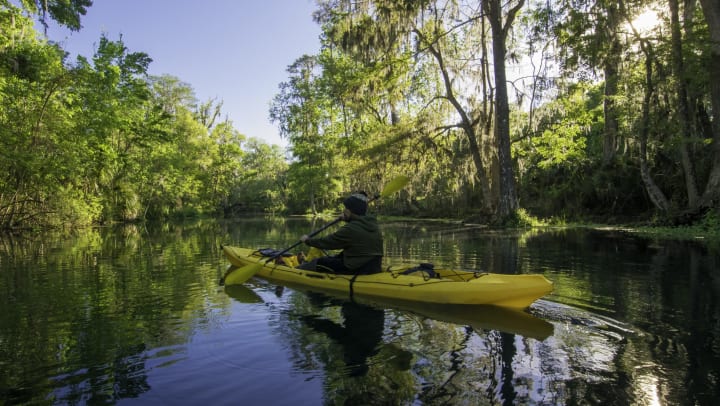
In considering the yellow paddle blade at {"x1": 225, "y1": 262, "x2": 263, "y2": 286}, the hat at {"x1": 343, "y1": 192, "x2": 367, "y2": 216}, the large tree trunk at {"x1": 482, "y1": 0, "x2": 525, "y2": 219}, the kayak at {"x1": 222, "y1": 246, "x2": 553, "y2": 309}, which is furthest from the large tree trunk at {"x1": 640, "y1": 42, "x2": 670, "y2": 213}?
the yellow paddle blade at {"x1": 225, "y1": 262, "x2": 263, "y2": 286}

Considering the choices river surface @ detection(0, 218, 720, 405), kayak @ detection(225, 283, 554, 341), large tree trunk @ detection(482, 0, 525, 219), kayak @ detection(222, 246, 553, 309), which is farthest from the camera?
large tree trunk @ detection(482, 0, 525, 219)

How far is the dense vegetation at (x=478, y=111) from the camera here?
13.9 metres

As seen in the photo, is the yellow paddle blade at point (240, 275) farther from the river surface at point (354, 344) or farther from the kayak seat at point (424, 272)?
the kayak seat at point (424, 272)

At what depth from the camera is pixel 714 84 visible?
12.2 m

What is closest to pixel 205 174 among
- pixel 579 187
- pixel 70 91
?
pixel 70 91

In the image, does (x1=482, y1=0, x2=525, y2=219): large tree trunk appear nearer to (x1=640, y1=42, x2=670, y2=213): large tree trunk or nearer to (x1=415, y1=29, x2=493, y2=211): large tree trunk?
(x1=415, y1=29, x2=493, y2=211): large tree trunk

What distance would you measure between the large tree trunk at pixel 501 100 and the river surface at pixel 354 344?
9.17 metres

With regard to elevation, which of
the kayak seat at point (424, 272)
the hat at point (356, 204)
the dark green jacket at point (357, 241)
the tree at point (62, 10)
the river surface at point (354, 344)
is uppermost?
the tree at point (62, 10)

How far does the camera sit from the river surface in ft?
10.5

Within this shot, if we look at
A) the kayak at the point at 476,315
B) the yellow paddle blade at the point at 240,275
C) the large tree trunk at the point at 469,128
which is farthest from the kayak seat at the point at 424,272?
the large tree trunk at the point at 469,128

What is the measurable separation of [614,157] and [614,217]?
241 centimetres

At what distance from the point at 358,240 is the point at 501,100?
12.3 meters

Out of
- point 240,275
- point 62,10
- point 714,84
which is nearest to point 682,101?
point 714,84

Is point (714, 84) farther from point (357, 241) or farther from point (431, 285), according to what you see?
point (357, 241)
